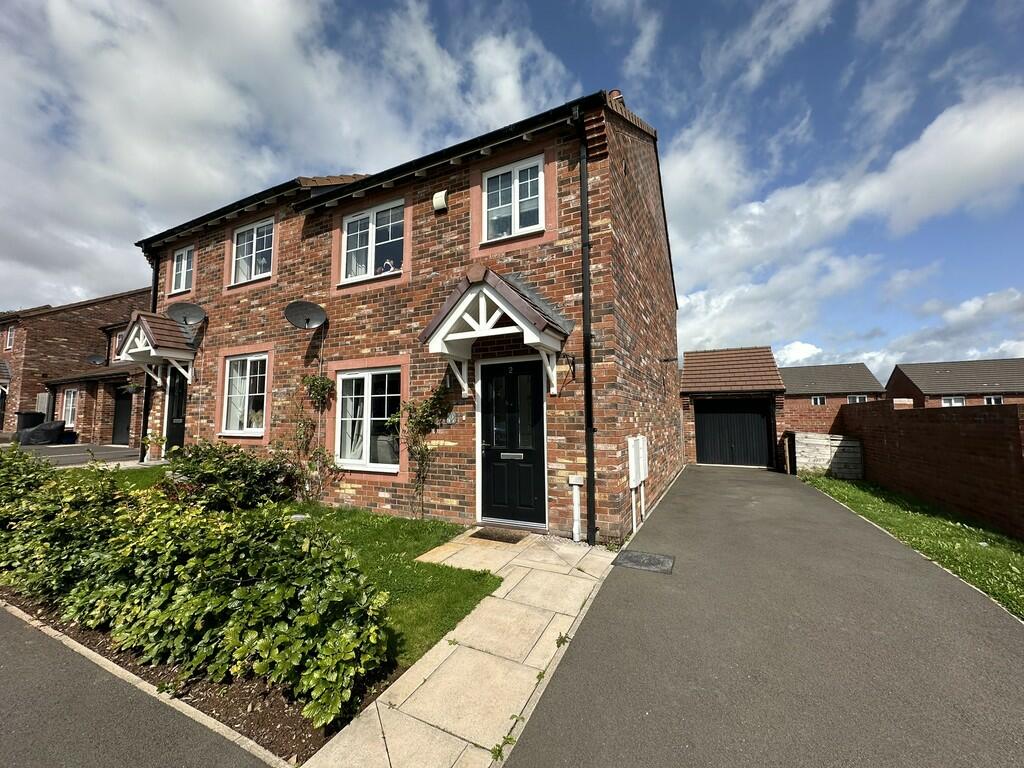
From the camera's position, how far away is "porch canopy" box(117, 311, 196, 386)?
9766mm

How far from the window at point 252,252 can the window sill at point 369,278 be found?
2.74m

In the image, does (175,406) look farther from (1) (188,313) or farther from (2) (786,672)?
(2) (786,672)

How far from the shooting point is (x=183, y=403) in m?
10.8

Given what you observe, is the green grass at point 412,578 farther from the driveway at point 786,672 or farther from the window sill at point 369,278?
the window sill at point 369,278

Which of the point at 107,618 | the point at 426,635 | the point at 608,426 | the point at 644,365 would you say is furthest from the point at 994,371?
the point at 107,618

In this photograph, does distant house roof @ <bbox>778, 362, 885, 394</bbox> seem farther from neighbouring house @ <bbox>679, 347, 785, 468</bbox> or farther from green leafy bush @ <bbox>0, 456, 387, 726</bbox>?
green leafy bush @ <bbox>0, 456, 387, 726</bbox>

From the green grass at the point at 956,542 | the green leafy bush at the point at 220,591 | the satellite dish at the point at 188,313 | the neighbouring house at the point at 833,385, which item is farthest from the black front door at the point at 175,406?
the neighbouring house at the point at 833,385

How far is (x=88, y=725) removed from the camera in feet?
7.98

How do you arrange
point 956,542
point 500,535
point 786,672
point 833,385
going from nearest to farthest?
point 786,672 → point 956,542 → point 500,535 → point 833,385

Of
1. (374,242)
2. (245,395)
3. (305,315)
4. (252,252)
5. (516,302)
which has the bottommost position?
(245,395)

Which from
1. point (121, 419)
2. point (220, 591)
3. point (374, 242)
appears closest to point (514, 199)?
point (374, 242)

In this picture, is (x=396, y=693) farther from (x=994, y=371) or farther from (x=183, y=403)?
(x=994, y=371)

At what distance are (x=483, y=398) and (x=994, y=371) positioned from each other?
45.1 meters

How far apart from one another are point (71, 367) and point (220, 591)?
101 ft
